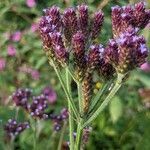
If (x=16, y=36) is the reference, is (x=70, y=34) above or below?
below

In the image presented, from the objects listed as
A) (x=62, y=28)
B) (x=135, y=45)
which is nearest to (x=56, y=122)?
(x=62, y=28)

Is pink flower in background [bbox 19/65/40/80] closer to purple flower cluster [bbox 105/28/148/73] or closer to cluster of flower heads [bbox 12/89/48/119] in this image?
cluster of flower heads [bbox 12/89/48/119]

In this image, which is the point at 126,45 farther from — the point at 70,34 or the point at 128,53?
the point at 70,34

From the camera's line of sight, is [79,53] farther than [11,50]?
No

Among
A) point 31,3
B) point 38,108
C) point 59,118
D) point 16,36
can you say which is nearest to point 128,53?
point 38,108

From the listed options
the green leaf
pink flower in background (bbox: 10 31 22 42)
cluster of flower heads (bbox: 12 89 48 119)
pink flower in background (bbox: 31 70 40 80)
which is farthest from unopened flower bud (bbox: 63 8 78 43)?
pink flower in background (bbox: 10 31 22 42)

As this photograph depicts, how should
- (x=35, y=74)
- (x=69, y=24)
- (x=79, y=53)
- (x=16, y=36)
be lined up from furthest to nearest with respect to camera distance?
1. (x=16, y=36)
2. (x=35, y=74)
3. (x=69, y=24)
4. (x=79, y=53)

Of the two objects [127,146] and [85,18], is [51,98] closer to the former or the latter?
[127,146]
